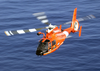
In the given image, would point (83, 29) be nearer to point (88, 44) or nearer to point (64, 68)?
point (88, 44)

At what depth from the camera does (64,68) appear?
6662 cm

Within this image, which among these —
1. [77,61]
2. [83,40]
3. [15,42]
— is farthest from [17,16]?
[77,61]

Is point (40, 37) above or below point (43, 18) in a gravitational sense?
above

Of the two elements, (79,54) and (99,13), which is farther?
(99,13)

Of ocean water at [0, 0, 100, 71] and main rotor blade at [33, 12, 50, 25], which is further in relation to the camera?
ocean water at [0, 0, 100, 71]

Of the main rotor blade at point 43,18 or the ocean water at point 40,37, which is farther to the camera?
the ocean water at point 40,37

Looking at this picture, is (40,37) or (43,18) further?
(40,37)

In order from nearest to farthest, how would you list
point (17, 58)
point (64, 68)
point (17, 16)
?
point (64, 68) → point (17, 58) → point (17, 16)

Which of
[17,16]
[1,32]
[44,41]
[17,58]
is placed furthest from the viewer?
[17,16]

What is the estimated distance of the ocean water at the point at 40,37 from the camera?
68062 millimetres

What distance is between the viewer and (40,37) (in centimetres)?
8150

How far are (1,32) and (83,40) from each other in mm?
23311

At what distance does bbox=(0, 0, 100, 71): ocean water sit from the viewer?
68.1m

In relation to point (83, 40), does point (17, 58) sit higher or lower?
lower
